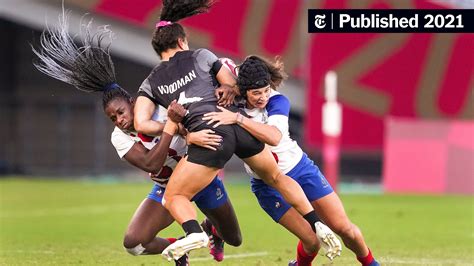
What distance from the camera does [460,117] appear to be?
22.6 metres

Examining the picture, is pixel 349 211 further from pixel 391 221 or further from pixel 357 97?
pixel 357 97

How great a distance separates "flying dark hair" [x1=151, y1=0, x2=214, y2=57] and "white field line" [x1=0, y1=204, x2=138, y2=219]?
28.2 ft

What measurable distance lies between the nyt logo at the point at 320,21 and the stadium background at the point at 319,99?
26.8 ft

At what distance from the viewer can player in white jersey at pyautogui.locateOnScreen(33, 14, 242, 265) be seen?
28.9 ft

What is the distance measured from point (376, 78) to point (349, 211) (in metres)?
6.49

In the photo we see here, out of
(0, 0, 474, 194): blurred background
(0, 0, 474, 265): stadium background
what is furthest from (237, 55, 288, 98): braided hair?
(0, 0, 474, 194): blurred background

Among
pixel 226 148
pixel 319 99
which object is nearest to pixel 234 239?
pixel 226 148

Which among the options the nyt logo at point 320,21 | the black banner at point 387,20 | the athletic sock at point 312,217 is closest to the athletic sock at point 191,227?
the athletic sock at point 312,217

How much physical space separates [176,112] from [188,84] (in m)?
0.28

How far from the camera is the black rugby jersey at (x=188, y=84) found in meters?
8.35

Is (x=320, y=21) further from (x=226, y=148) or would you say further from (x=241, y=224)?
(x=241, y=224)

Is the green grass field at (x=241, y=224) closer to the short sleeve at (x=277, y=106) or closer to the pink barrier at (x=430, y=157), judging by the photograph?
the pink barrier at (x=430, y=157)

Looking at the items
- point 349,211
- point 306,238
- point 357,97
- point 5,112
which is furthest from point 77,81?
point 5,112

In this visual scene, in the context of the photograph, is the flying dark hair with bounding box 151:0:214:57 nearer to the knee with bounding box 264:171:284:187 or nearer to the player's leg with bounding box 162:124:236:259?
the player's leg with bounding box 162:124:236:259
